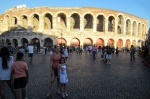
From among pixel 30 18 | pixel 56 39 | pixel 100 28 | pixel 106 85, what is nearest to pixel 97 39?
pixel 100 28

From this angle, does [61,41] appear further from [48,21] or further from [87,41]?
[48,21]

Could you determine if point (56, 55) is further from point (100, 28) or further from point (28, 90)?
point (100, 28)

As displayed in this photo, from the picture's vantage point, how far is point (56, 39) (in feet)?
126

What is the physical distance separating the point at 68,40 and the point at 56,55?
1293 inches

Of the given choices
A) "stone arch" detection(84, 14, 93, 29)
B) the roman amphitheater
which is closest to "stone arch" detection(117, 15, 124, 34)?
the roman amphitheater

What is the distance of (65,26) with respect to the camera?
1688 inches

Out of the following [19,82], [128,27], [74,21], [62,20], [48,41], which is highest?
[62,20]

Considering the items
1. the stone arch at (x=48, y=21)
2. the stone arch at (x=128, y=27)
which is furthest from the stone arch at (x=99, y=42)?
the stone arch at (x=48, y=21)

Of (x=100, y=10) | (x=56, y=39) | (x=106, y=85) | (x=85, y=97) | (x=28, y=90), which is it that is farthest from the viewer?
(x=100, y=10)

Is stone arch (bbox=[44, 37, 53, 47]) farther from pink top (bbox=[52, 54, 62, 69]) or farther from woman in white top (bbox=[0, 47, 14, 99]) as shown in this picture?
woman in white top (bbox=[0, 47, 14, 99])

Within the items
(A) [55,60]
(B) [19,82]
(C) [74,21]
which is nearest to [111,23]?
(C) [74,21]

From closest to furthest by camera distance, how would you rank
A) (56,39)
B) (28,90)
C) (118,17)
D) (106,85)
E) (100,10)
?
(28,90)
(106,85)
(56,39)
(100,10)
(118,17)

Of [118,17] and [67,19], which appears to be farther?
[118,17]

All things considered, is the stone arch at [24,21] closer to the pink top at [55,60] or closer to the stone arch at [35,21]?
the stone arch at [35,21]
